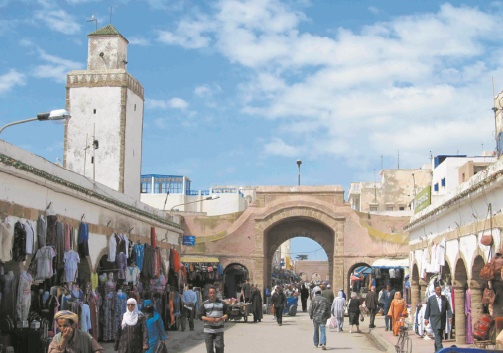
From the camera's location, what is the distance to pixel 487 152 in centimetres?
5091

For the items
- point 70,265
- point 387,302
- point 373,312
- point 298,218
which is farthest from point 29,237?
point 298,218

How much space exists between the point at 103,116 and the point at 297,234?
14363 millimetres

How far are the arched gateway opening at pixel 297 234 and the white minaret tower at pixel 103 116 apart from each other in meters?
10.5

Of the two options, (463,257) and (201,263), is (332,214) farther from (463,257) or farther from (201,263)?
(463,257)

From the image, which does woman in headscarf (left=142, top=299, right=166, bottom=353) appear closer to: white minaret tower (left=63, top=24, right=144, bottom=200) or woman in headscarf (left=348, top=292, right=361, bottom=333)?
woman in headscarf (left=348, top=292, right=361, bottom=333)

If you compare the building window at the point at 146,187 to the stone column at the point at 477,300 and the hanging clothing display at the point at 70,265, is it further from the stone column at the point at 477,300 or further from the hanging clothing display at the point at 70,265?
the stone column at the point at 477,300

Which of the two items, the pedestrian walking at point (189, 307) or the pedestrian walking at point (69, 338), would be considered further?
the pedestrian walking at point (189, 307)

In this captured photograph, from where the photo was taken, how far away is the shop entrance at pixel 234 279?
134 feet

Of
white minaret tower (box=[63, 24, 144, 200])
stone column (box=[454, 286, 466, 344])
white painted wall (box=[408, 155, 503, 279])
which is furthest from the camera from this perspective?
white minaret tower (box=[63, 24, 144, 200])

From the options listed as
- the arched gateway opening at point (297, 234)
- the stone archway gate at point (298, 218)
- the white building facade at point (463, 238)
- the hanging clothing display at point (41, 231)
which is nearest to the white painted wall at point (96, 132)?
the stone archway gate at point (298, 218)

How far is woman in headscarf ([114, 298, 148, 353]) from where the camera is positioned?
11.1 meters

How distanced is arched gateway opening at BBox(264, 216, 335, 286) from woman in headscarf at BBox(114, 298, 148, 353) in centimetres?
2923

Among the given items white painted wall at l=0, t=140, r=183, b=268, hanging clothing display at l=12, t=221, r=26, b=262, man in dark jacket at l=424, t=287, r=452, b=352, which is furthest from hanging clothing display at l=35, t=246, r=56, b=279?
man in dark jacket at l=424, t=287, r=452, b=352

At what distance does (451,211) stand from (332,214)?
20.1 meters
